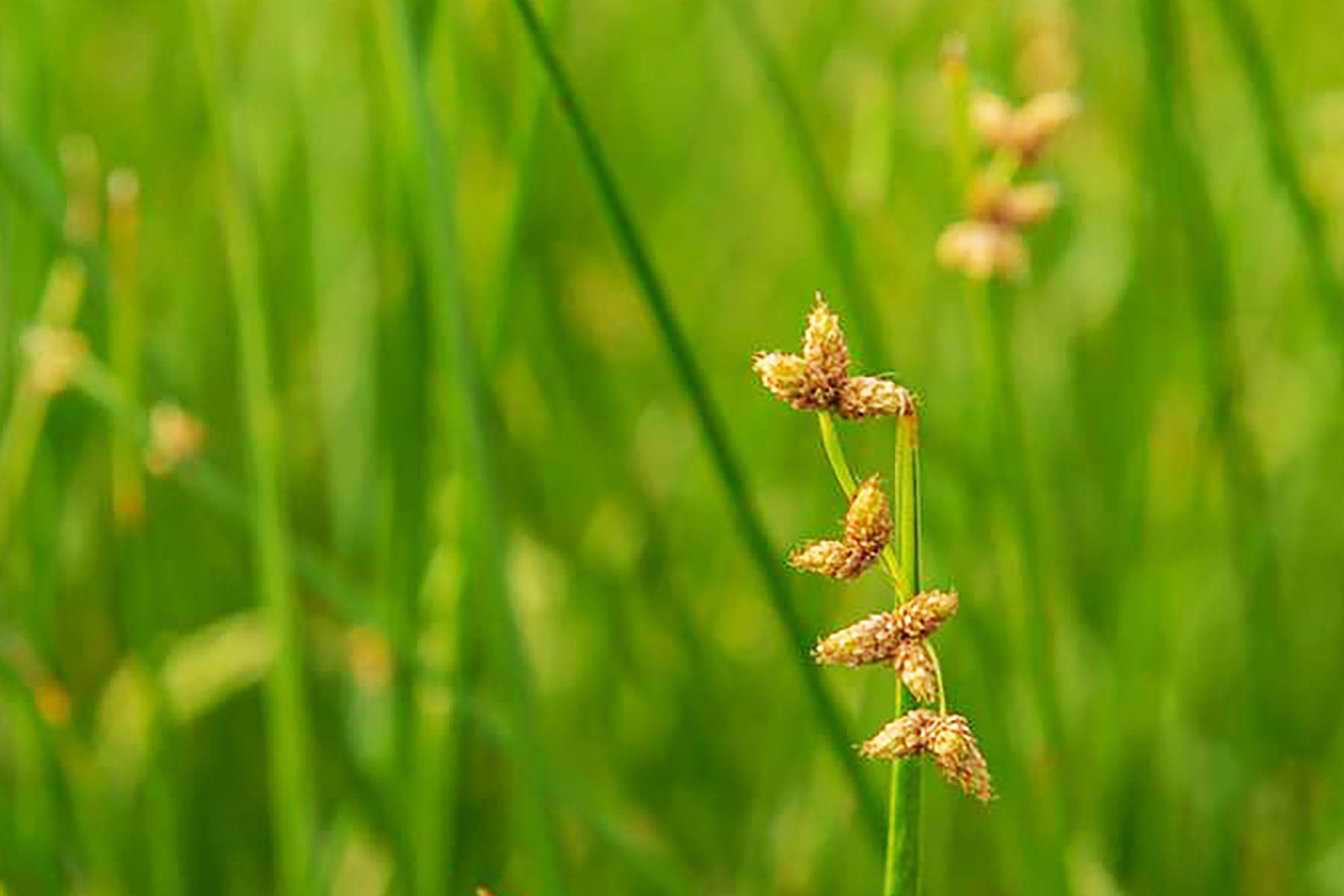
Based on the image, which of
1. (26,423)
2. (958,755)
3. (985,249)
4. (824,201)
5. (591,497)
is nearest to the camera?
(958,755)

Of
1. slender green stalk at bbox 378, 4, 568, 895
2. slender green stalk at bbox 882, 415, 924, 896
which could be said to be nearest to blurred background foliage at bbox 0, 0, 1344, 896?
slender green stalk at bbox 378, 4, 568, 895

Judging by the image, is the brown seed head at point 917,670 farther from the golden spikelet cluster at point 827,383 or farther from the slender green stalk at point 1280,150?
the slender green stalk at point 1280,150

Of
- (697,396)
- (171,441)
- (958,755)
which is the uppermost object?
(171,441)

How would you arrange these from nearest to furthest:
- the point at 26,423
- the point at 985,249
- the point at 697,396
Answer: the point at 697,396 < the point at 985,249 < the point at 26,423

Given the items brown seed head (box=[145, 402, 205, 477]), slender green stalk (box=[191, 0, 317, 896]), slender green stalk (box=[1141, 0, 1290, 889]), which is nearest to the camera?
slender green stalk (box=[191, 0, 317, 896])

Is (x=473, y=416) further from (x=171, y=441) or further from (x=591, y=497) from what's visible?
(x=591, y=497)

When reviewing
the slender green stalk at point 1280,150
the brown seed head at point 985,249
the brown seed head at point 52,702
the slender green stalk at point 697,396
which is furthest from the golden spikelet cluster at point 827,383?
the brown seed head at point 52,702

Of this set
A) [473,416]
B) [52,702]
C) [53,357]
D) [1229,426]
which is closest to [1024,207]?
[473,416]

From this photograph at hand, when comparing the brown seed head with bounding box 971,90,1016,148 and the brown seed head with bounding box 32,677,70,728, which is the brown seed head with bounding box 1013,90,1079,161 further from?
the brown seed head with bounding box 32,677,70,728
